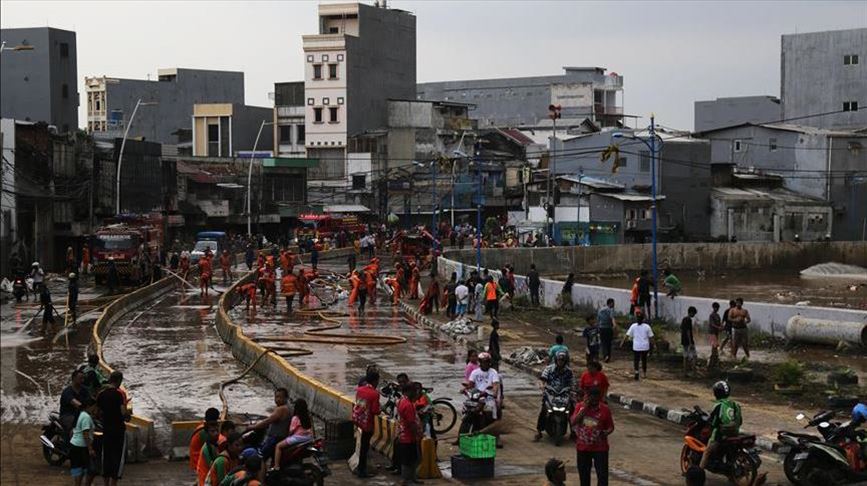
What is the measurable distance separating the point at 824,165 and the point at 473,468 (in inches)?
2693

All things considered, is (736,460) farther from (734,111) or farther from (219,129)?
(734,111)

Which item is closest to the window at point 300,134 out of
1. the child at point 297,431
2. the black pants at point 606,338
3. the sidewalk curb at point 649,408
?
the sidewalk curb at point 649,408

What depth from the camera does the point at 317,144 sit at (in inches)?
4048

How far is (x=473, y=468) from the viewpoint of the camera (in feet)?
52.9

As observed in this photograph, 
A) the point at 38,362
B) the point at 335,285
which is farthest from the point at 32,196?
the point at 38,362

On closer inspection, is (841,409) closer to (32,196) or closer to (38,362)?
(38,362)

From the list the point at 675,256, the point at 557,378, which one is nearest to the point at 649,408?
the point at 557,378

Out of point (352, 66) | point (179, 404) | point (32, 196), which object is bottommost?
point (179, 404)

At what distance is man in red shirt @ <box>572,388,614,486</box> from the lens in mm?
13766

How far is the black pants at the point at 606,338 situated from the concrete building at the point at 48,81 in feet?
124

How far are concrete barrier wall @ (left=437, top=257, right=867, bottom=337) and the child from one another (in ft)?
62.0

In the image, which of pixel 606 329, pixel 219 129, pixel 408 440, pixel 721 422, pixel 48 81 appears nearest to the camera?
pixel 721 422

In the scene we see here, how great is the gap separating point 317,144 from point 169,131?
19360mm

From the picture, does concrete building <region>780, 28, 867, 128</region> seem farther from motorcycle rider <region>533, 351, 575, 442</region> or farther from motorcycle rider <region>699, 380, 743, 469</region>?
motorcycle rider <region>699, 380, 743, 469</region>
